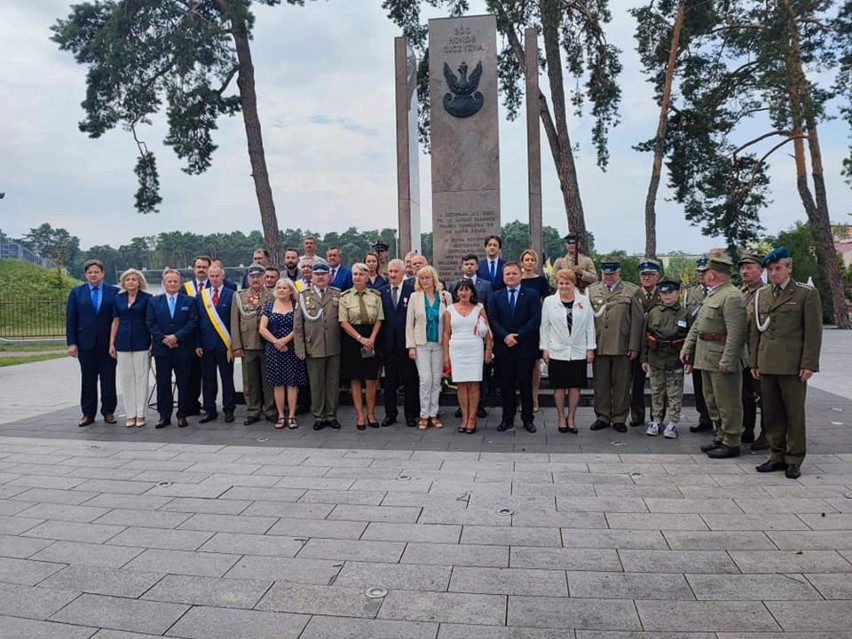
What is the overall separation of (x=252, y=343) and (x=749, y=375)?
500 cm

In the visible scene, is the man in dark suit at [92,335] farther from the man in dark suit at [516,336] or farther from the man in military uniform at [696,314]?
the man in military uniform at [696,314]

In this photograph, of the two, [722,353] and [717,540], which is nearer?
[717,540]

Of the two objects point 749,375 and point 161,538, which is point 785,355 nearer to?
point 749,375

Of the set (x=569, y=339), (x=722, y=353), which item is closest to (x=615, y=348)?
(x=569, y=339)

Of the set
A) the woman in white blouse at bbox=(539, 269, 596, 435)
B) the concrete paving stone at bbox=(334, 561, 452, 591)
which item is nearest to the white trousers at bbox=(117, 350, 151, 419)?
the woman in white blouse at bbox=(539, 269, 596, 435)

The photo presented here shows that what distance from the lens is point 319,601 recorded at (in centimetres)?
292

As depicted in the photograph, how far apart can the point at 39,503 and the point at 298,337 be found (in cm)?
271

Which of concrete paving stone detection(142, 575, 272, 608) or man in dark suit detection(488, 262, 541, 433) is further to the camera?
man in dark suit detection(488, 262, 541, 433)

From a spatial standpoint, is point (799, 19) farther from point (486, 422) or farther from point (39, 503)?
point (39, 503)

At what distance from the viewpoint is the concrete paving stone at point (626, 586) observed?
2918 millimetres

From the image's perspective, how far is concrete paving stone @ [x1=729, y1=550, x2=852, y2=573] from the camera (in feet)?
10.4

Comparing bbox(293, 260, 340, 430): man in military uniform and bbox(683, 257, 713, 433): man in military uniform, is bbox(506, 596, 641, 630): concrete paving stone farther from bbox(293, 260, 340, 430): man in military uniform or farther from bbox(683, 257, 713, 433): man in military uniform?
bbox(293, 260, 340, 430): man in military uniform

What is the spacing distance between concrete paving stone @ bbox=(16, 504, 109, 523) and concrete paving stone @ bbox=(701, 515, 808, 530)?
3.92m

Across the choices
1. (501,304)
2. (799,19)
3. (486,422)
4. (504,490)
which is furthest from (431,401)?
(799,19)
